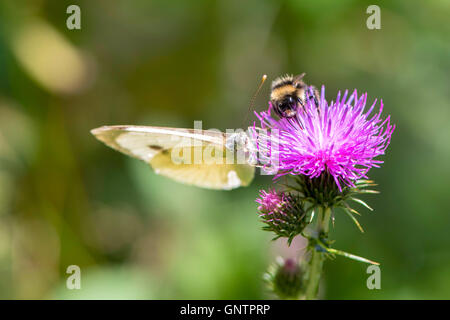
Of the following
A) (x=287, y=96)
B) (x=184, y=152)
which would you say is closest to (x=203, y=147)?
(x=184, y=152)

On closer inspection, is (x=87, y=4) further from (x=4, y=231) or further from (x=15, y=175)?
(x=4, y=231)

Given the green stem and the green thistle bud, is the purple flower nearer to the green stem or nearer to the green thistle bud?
the green stem

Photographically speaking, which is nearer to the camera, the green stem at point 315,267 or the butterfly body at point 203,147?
the green stem at point 315,267

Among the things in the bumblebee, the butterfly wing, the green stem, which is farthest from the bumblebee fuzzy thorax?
the green stem

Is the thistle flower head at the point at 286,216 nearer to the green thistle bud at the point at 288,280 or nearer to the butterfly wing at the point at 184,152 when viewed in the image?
the green thistle bud at the point at 288,280

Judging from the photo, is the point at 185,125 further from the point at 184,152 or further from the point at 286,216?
the point at 286,216

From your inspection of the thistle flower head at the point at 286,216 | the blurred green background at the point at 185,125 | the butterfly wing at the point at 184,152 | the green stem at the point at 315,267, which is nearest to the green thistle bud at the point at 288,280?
the green stem at the point at 315,267
